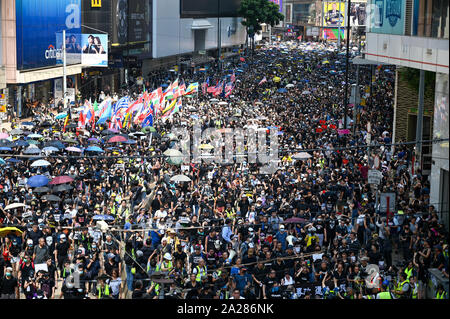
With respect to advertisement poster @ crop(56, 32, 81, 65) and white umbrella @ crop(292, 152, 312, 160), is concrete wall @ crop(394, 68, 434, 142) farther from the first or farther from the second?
advertisement poster @ crop(56, 32, 81, 65)

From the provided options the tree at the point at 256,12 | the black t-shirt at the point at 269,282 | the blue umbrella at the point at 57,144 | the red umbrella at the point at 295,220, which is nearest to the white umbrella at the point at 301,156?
the blue umbrella at the point at 57,144

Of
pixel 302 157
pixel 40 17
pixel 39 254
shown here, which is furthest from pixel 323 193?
pixel 40 17

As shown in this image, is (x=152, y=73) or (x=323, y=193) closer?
(x=323, y=193)

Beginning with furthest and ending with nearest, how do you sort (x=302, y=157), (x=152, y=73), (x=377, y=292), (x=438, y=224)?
(x=152, y=73) → (x=302, y=157) → (x=438, y=224) → (x=377, y=292)

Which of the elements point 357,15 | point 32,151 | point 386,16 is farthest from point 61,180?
point 357,15

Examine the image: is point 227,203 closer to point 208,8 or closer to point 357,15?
point 208,8
